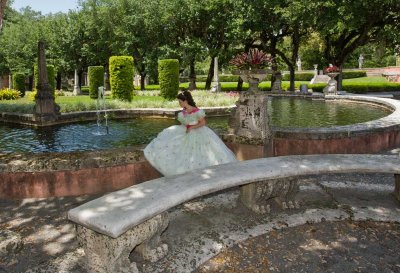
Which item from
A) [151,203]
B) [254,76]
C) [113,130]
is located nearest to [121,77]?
[113,130]

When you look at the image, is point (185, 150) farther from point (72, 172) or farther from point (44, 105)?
point (44, 105)

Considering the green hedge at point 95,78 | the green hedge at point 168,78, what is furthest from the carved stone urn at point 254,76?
the green hedge at point 95,78

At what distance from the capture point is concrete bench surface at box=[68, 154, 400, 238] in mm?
3588

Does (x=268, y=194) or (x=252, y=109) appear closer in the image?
(x=268, y=194)

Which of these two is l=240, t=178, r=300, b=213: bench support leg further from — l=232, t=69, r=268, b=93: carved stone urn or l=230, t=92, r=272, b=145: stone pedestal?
l=232, t=69, r=268, b=93: carved stone urn

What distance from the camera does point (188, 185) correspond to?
4.40 meters

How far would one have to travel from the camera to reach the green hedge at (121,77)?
2116cm

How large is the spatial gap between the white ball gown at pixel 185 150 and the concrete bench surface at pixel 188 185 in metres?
0.42

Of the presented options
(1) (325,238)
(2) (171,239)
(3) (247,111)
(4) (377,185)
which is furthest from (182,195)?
(4) (377,185)

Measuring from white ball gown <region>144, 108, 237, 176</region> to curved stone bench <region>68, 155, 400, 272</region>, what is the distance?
1.36 ft

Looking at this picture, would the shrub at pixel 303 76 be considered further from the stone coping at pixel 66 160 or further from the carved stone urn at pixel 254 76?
the stone coping at pixel 66 160

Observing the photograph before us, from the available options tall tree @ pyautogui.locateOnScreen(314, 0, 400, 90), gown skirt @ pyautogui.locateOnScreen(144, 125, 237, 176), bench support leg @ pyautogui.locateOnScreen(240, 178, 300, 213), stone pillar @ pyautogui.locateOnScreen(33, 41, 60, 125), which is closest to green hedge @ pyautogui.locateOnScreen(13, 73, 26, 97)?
stone pillar @ pyautogui.locateOnScreen(33, 41, 60, 125)

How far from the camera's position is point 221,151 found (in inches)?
222

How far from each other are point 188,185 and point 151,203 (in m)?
0.66
